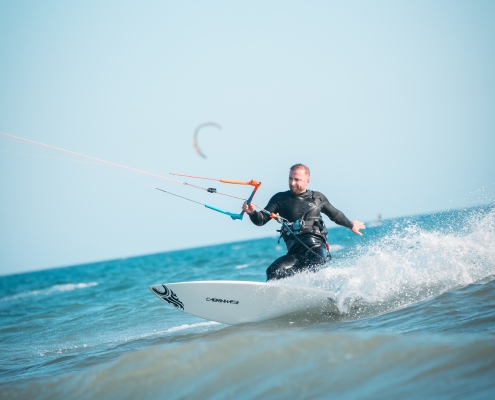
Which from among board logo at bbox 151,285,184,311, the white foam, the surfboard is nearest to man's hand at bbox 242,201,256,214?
the surfboard

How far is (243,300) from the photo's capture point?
5977mm

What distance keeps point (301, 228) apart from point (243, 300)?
1122mm

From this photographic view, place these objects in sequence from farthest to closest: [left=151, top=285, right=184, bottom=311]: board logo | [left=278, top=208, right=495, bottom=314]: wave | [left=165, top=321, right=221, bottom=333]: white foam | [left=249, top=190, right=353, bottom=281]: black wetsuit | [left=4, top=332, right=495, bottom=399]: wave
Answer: [left=165, top=321, right=221, bottom=333]: white foam < [left=151, top=285, right=184, bottom=311]: board logo < [left=249, top=190, right=353, bottom=281]: black wetsuit < [left=278, top=208, right=495, bottom=314]: wave < [left=4, top=332, right=495, bottom=399]: wave

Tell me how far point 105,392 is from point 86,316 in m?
6.51

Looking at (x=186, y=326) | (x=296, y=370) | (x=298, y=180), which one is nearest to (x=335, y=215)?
(x=298, y=180)

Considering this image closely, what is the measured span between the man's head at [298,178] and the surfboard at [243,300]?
4.07ft

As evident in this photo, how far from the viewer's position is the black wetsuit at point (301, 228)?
20.0 ft

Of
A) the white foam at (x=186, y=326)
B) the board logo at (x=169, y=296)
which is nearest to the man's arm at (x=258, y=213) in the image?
the board logo at (x=169, y=296)

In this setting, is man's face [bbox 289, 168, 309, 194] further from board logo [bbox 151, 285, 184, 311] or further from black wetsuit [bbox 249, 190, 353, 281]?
board logo [bbox 151, 285, 184, 311]

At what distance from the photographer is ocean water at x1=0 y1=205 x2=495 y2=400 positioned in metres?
3.30

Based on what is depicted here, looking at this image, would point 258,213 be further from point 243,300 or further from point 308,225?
point 243,300

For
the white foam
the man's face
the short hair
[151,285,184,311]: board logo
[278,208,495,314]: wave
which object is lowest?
the white foam

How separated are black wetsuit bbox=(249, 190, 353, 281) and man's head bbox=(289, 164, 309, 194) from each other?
0.12 metres

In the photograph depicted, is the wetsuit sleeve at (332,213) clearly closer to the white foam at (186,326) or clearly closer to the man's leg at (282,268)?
the man's leg at (282,268)
